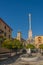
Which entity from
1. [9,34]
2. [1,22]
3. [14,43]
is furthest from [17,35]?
[14,43]

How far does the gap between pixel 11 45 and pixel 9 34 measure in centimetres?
2291

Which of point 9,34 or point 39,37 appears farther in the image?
point 39,37

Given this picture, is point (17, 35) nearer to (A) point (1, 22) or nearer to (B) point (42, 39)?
(B) point (42, 39)

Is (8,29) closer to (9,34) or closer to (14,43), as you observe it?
(9,34)

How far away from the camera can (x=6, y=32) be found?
7950cm

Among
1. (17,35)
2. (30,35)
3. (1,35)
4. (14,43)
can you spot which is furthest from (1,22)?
(30,35)

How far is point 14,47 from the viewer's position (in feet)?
204

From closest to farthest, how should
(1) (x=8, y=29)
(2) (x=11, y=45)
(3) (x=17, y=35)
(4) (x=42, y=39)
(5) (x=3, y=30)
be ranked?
(2) (x=11, y=45) → (5) (x=3, y=30) → (1) (x=8, y=29) → (3) (x=17, y=35) → (4) (x=42, y=39)

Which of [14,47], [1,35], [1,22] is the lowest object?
[14,47]

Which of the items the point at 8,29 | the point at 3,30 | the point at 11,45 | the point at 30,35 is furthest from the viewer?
the point at 30,35

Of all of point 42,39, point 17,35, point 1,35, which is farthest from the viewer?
point 42,39

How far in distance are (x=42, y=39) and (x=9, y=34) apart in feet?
159

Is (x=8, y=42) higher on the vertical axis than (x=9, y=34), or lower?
lower

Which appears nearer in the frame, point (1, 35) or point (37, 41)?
point (1, 35)
